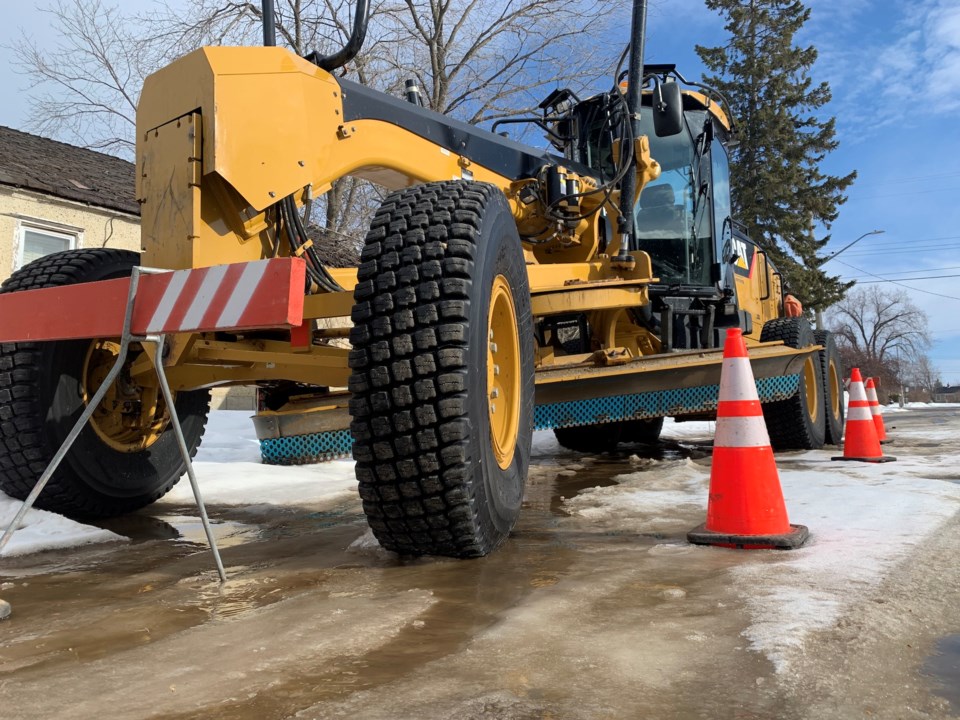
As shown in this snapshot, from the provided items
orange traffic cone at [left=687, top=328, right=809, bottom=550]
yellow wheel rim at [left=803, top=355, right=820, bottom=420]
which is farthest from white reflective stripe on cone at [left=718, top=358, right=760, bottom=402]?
yellow wheel rim at [left=803, top=355, right=820, bottom=420]

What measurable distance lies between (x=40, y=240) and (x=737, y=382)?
42.5 feet

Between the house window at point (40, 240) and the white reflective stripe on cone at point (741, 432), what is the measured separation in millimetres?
12238

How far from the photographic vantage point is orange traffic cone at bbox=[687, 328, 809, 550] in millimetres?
2977

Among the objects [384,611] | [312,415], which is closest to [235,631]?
[384,611]

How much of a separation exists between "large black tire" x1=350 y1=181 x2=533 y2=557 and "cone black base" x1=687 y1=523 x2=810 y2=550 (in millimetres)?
805

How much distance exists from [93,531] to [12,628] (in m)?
1.61

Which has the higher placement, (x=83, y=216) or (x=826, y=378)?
(x=83, y=216)

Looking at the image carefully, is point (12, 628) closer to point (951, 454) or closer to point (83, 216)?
point (951, 454)

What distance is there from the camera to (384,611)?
85.0 inches

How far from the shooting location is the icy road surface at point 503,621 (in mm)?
1536

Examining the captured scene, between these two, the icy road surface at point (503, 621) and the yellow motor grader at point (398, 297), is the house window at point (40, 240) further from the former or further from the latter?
the icy road surface at point (503, 621)

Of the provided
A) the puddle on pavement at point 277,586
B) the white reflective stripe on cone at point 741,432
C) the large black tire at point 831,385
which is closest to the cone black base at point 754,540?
the puddle on pavement at point 277,586

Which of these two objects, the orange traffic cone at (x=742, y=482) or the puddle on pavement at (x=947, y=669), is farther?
the orange traffic cone at (x=742, y=482)

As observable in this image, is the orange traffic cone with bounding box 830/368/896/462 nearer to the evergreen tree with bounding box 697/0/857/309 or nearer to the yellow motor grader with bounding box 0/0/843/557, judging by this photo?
the yellow motor grader with bounding box 0/0/843/557
